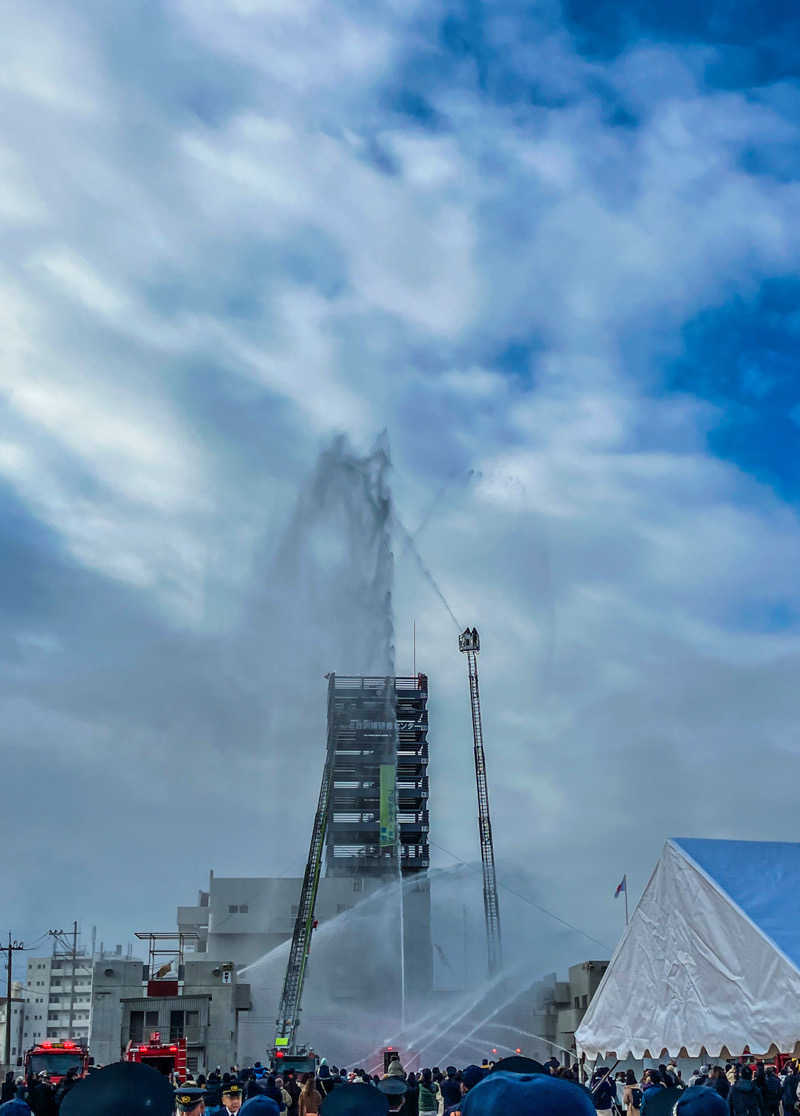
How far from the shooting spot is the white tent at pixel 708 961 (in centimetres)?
2614

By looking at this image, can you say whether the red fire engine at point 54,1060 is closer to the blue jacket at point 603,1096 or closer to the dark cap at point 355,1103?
the blue jacket at point 603,1096

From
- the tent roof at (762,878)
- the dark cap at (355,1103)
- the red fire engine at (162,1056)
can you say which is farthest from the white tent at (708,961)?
the red fire engine at (162,1056)

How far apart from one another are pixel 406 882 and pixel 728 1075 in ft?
388

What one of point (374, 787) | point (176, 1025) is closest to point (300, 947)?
point (176, 1025)

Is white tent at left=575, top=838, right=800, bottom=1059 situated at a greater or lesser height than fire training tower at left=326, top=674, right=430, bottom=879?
lesser

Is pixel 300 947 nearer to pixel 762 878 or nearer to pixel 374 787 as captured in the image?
pixel 374 787

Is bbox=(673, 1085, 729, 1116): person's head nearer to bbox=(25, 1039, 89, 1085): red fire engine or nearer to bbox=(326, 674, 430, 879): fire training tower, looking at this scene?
bbox=(25, 1039, 89, 1085): red fire engine

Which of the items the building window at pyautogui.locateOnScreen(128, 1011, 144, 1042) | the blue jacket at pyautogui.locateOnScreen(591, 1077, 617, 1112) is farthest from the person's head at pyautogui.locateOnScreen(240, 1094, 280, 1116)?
the building window at pyautogui.locateOnScreen(128, 1011, 144, 1042)

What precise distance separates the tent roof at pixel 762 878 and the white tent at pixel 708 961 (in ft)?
0.08

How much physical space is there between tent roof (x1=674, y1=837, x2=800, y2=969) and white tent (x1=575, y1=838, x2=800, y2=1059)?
0.03 meters

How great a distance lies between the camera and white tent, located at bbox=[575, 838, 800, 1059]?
26.1 metres

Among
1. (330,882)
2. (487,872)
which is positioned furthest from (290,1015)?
(487,872)

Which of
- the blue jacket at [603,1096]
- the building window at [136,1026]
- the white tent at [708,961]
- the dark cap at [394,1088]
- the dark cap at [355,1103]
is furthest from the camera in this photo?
the building window at [136,1026]

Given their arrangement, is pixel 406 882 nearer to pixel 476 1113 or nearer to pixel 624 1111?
pixel 624 1111
